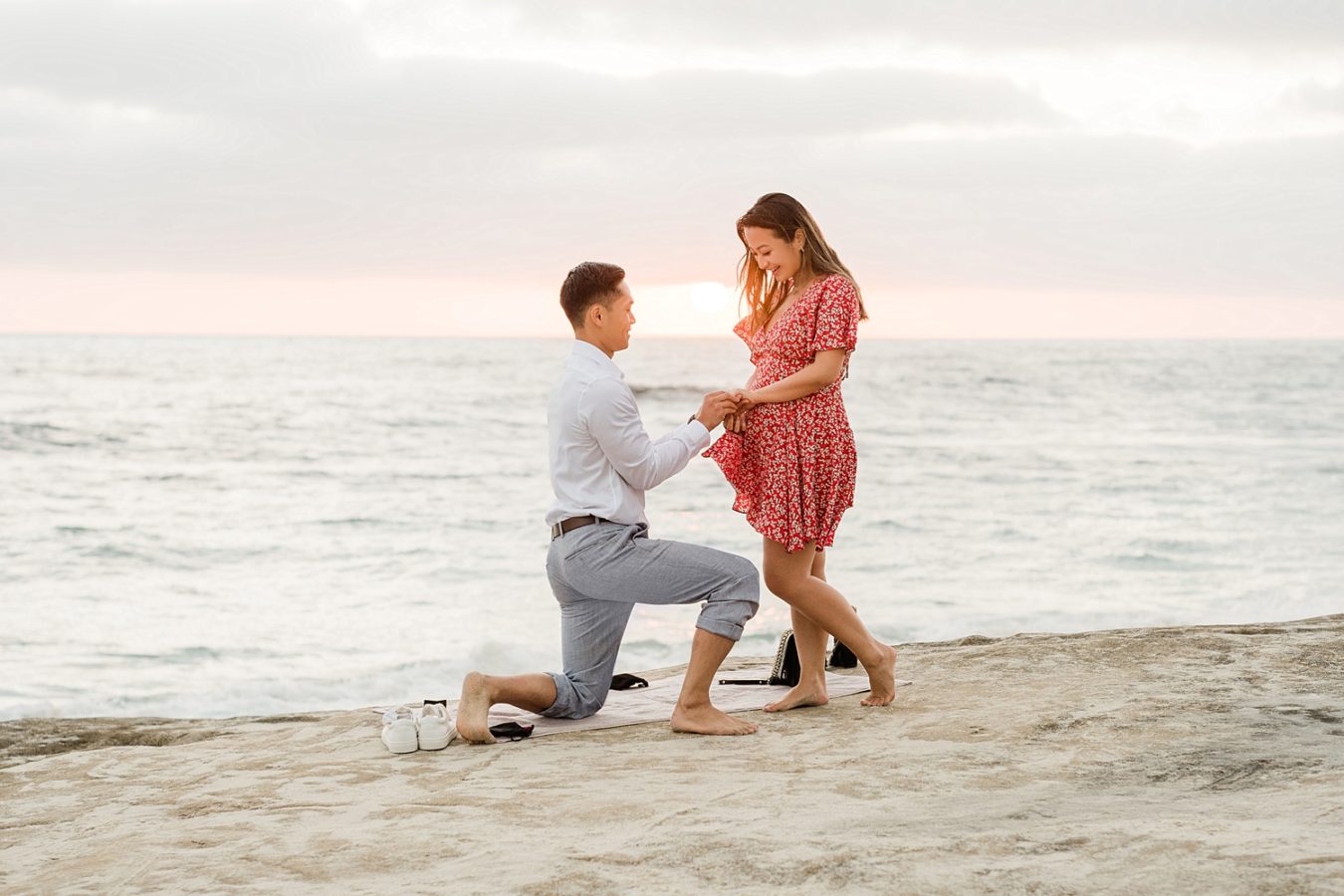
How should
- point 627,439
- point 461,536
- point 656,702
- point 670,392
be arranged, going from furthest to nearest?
point 670,392, point 461,536, point 656,702, point 627,439

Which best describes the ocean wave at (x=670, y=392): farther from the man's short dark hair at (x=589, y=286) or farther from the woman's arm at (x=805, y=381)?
the man's short dark hair at (x=589, y=286)

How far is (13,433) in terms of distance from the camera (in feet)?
88.7

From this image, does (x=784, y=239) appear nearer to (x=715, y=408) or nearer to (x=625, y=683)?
(x=715, y=408)

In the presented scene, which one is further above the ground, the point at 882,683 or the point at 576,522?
the point at 576,522

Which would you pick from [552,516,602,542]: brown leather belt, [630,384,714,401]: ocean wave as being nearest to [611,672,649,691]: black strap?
[552,516,602,542]: brown leather belt

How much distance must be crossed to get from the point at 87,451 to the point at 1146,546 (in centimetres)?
2009

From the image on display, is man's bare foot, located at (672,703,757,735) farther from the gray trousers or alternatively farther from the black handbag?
the black handbag

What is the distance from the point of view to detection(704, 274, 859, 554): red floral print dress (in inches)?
191

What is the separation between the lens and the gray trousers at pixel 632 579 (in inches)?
180

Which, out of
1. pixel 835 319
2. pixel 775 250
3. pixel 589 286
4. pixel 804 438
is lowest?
pixel 804 438

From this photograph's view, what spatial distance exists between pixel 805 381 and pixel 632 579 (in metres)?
1.05

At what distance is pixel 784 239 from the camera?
4.95 m

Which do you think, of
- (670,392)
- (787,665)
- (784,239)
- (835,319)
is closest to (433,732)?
(787,665)

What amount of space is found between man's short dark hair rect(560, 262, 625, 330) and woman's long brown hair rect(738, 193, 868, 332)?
2.20 ft
